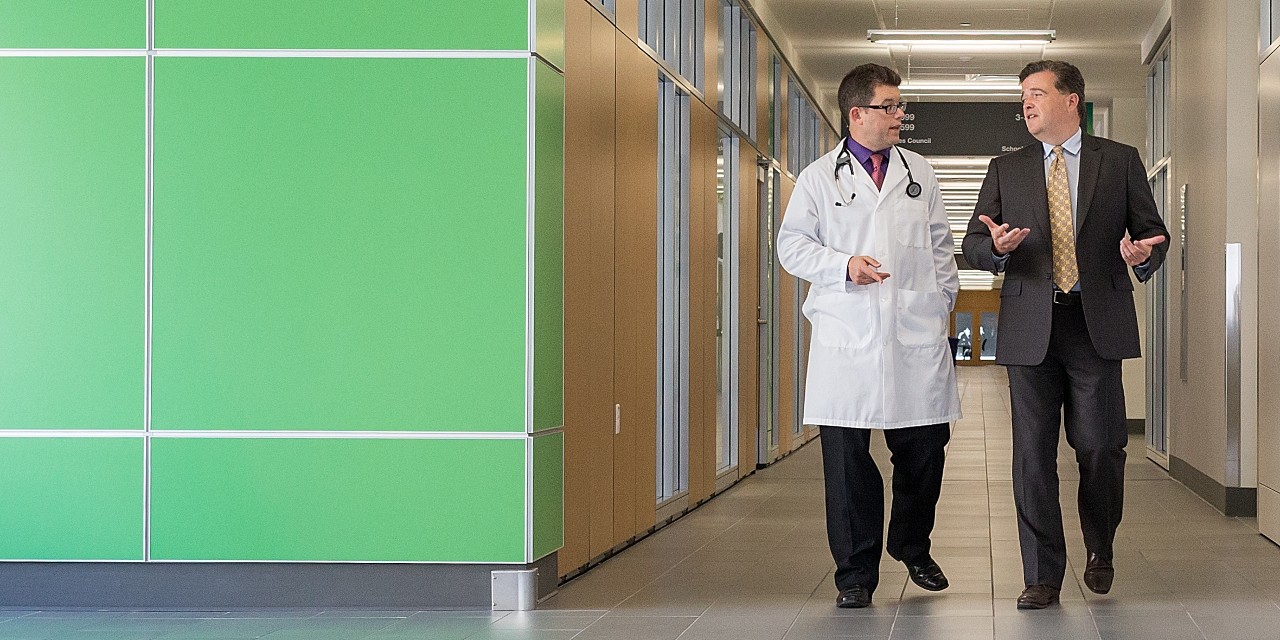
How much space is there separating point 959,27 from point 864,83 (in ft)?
28.5

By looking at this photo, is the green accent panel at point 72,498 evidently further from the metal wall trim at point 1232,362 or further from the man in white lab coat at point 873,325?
the metal wall trim at point 1232,362

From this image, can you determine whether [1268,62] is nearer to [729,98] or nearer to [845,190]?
[845,190]

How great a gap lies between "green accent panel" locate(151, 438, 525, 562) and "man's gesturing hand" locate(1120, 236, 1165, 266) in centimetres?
193

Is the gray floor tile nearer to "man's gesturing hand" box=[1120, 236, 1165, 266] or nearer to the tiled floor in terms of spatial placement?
the tiled floor

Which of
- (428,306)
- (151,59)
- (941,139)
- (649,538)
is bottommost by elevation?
(649,538)

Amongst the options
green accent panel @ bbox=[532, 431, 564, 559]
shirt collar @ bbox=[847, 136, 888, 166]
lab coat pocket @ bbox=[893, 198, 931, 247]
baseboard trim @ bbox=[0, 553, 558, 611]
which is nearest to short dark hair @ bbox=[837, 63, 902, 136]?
shirt collar @ bbox=[847, 136, 888, 166]

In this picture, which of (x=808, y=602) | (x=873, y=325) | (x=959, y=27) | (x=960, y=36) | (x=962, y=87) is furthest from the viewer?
(x=962, y=87)

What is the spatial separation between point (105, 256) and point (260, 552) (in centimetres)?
107

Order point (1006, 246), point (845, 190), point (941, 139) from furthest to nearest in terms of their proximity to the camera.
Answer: point (941, 139) → point (845, 190) → point (1006, 246)

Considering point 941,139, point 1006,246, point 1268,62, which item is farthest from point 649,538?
point 941,139

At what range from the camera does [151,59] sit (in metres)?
4.81

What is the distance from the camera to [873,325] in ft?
15.3

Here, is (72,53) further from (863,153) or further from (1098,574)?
(1098,574)

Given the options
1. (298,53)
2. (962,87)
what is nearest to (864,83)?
(298,53)
